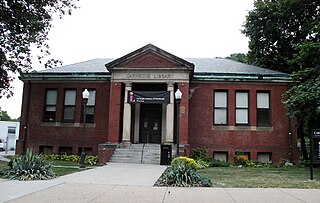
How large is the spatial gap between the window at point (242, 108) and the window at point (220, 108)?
883mm

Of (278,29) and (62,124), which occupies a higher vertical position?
(278,29)

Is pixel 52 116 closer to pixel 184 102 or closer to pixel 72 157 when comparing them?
pixel 72 157

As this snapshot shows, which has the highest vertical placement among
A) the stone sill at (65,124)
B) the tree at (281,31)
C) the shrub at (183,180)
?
the tree at (281,31)

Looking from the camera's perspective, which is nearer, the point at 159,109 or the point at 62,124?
the point at 159,109

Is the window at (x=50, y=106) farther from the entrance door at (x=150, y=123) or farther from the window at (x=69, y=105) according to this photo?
the entrance door at (x=150, y=123)

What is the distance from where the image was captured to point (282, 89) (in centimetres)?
2230

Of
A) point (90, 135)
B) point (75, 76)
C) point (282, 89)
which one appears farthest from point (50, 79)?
point (282, 89)

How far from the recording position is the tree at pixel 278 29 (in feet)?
81.0

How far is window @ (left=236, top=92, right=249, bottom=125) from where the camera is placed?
22.4m

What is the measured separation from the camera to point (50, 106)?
24.2m

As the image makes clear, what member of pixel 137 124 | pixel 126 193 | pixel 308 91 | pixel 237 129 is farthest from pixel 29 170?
pixel 237 129

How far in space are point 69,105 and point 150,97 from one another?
7.49 metres

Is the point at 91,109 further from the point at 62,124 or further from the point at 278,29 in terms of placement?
the point at 278,29

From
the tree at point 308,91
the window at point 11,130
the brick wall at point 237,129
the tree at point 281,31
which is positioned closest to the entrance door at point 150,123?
the brick wall at point 237,129
